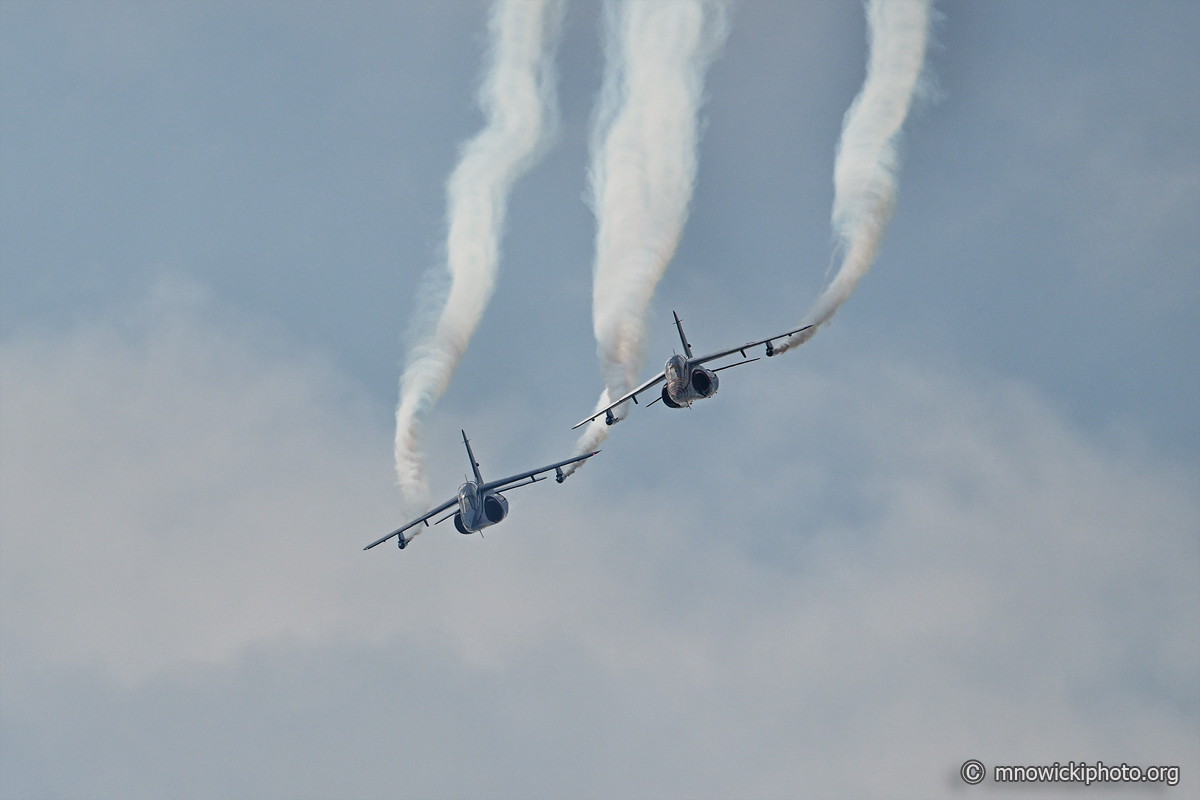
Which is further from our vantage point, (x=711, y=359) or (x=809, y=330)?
(x=711, y=359)

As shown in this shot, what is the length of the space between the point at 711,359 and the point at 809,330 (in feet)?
22.0

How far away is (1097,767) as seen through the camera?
71.9m

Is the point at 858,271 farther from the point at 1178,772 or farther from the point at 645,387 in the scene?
the point at 1178,772

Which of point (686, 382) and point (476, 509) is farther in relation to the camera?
point (476, 509)

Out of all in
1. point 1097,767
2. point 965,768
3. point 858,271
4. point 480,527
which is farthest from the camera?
point 480,527

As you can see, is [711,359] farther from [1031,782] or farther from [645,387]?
[1031,782]

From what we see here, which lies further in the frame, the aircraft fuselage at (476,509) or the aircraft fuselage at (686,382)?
the aircraft fuselage at (476,509)

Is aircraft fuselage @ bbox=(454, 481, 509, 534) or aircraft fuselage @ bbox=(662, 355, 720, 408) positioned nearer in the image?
aircraft fuselage @ bbox=(662, 355, 720, 408)

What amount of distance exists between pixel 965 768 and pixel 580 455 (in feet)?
87.8

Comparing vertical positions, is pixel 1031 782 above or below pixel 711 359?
below

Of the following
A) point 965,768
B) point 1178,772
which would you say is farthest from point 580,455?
point 1178,772

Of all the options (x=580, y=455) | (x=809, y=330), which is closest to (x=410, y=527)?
(x=580, y=455)

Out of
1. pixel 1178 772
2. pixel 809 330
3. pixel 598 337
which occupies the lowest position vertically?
pixel 1178 772

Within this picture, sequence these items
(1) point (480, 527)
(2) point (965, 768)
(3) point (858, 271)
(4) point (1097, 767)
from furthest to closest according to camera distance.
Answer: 1. (1) point (480, 527)
2. (2) point (965, 768)
3. (4) point (1097, 767)
4. (3) point (858, 271)
